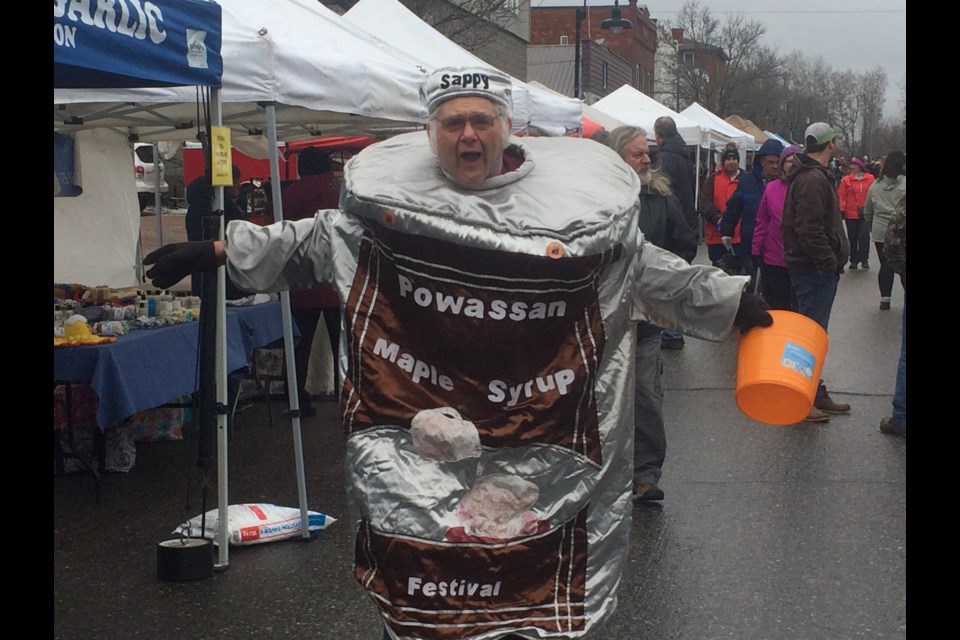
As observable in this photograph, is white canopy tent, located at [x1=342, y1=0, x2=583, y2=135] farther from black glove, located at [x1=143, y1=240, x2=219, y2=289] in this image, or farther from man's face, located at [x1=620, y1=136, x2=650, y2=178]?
black glove, located at [x1=143, y1=240, x2=219, y2=289]

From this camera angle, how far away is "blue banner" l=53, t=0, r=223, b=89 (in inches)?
154

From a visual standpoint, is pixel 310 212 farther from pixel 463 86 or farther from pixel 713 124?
pixel 713 124

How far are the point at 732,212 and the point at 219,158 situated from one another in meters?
7.43

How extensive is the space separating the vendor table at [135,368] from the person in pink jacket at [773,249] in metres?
3.94

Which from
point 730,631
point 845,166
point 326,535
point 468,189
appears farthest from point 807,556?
point 845,166

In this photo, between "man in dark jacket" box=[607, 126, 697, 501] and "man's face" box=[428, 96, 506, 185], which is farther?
"man in dark jacket" box=[607, 126, 697, 501]

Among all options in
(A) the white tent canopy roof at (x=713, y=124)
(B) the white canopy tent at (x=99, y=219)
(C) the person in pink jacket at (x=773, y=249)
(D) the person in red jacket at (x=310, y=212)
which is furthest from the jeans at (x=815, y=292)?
(A) the white tent canopy roof at (x=713, y=124)

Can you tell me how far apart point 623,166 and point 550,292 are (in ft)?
1.82

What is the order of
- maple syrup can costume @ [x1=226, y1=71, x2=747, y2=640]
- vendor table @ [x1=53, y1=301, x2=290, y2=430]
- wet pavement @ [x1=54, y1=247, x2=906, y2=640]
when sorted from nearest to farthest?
maple syrup can costume @ [x1=226, y1=71, x2=747, y2=640] → wet pavement @ [x1=54, y1=247, x2=906, y2=640] → vendor table @ [x1=53, y1=301, x2=290, y2=430]

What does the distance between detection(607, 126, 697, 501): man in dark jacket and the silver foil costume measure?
2.81 meters

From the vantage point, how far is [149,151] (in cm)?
1780

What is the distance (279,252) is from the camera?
3035mm

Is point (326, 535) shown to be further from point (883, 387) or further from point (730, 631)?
point (883, 387)

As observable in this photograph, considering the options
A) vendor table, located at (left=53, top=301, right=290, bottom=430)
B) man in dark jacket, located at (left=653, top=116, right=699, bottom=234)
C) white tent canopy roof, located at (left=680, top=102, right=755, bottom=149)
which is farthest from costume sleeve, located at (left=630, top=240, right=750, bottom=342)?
white tent canopy roof, located at (left=680, top=102, right=755, bottom=149)
